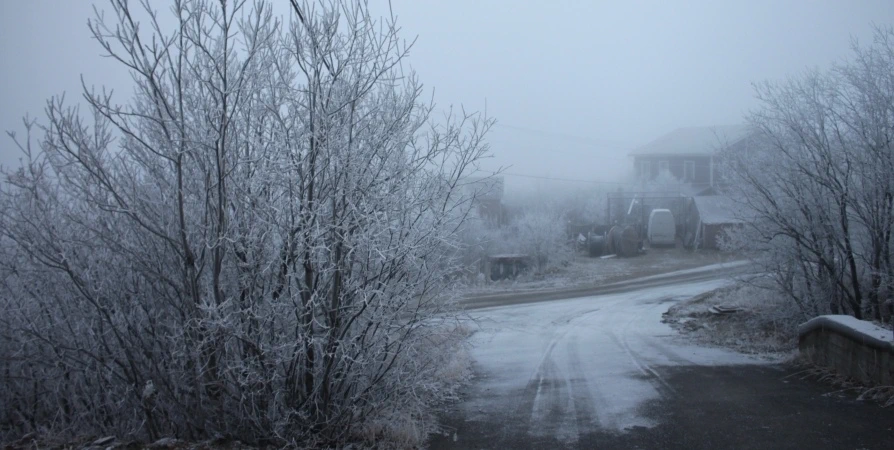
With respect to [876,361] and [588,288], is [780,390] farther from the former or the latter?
[588,288]

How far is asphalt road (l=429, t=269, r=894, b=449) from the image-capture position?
6.96 metres

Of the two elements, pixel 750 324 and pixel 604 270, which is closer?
pixel 750 324

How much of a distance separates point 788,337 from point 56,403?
12.1 metres

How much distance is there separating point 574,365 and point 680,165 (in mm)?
52597

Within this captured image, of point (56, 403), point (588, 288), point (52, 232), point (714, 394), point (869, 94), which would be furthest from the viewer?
point (588, 288)

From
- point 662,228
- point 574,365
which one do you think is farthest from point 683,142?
point 574,365

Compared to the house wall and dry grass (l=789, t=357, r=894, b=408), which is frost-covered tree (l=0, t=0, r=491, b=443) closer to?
dry grass (l=789, t=357, r=894, b=408)

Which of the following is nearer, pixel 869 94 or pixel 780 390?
pixel 780 390

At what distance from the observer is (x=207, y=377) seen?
6.94 metres

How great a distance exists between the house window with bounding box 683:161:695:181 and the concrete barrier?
51588mm

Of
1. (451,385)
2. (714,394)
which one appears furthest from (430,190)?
(714,394)

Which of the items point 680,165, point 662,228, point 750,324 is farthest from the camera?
point 680,165

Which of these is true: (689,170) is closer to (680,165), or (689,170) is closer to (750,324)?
(680,165)

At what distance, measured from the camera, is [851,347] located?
894 cm
